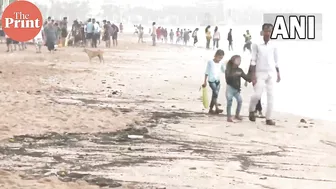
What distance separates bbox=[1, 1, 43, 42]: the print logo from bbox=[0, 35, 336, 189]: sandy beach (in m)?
4.96

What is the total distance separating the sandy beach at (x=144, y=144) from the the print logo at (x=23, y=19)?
496cm

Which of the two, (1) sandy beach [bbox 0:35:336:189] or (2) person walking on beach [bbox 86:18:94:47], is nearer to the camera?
(1) sandy beach [bbox 0:35:336:189]

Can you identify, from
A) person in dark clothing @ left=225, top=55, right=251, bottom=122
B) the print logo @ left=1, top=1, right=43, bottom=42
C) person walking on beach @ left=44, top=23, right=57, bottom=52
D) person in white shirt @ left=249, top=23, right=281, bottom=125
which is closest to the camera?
person in white shirt @ left=249, top=23, right=281, bottom=125

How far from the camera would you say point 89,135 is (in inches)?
332

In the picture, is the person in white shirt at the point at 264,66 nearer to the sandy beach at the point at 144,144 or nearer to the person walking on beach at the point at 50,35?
the sandy beach at the point at 144,144

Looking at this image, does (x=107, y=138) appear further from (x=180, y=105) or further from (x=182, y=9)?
(x=182, y=9)

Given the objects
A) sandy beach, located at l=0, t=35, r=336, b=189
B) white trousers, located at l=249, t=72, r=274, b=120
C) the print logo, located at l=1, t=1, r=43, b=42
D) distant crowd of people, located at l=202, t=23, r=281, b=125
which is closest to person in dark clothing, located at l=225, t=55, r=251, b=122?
distant crowd of people, located at l=202, t=23, r=281, b=125

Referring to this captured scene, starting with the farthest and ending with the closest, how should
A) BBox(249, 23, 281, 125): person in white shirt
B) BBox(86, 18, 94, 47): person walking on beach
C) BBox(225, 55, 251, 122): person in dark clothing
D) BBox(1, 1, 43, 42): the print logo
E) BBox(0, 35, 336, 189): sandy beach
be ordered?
BBox(86, 18, 94, 47): person walking on beach
BBox(1, 1, 43, 42): the print logo
BBox(225, 55, 251, 122): person in dark clothing
BBox(249, 23, 281, 125): person in white shirt
BBox(0, 35, 336, 189): sandy beach

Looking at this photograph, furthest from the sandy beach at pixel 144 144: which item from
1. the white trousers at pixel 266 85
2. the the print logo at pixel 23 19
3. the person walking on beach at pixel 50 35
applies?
the person walking on beach at pixel 50 35

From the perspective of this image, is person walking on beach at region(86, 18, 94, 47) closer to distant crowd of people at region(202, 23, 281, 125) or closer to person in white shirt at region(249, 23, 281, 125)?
distant crowd of people at region(202, 23, 281, 125)

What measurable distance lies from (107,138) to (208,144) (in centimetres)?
136

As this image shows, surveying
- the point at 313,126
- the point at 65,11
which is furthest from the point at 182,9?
the point at 313,126

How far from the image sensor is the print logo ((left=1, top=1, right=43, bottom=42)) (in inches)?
719

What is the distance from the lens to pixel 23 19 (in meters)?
19.3
